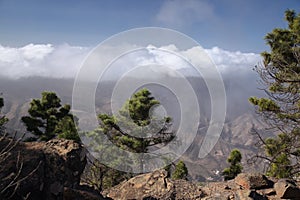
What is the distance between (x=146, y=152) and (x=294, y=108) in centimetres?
1542

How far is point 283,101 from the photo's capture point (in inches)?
631

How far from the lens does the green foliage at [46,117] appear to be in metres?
29.9

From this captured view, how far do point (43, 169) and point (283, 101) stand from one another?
12160mm

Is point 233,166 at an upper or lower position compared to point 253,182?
lower

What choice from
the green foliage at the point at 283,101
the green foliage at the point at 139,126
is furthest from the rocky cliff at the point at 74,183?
the green foliage at the point at 139,126

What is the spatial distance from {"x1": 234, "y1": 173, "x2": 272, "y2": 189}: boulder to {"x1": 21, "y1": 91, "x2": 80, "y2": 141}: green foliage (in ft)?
64.1

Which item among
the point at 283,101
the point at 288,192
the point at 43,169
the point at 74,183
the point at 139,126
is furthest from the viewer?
the point at 139,126

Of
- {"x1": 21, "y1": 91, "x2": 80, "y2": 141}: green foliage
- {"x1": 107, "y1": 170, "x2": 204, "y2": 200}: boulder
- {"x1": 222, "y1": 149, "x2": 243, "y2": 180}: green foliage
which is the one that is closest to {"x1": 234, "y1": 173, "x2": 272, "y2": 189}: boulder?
{"x1": 107, "y1": 170, "x2": 204, "y2": 200}: boulder

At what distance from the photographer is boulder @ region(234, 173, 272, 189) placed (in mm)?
12695

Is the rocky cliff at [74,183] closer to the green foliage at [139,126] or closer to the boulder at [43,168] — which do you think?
the boulder at [43,168]

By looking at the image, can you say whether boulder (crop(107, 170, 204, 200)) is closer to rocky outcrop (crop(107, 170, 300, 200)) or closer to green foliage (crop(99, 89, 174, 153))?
rocky outcrop (crop(107, 170, 300, 200))

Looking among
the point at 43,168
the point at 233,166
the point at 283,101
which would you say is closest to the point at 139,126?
the point at 233,166

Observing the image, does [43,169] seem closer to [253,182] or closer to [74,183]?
[74,183]

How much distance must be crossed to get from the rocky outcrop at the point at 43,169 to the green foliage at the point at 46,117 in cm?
1817
